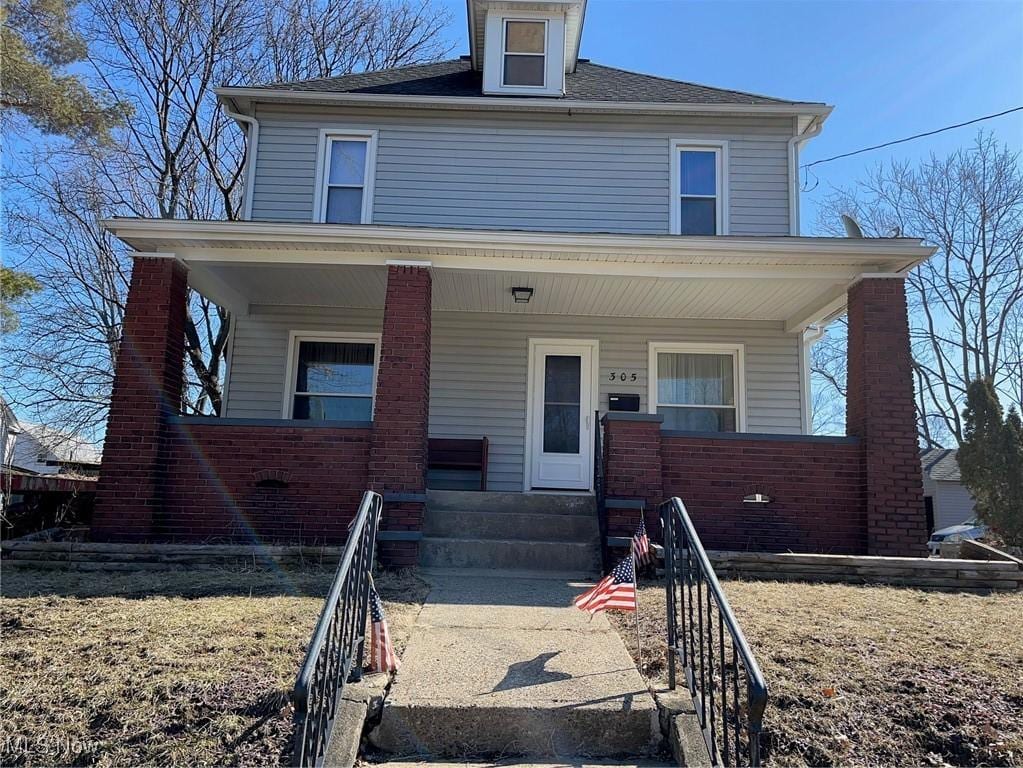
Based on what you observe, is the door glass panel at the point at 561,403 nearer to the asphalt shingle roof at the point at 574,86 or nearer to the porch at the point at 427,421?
the porch at the point at 427,421

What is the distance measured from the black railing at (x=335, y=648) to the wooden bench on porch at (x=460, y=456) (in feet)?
16.1

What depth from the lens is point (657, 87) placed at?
A: 401 inches

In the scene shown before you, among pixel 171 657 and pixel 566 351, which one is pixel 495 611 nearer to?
pixel 171 657

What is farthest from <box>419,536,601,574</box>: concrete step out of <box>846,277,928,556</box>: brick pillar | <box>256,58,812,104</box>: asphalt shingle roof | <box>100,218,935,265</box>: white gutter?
<box>256,58,812,104</box>: asphalt shingle roof

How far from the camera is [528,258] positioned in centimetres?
720

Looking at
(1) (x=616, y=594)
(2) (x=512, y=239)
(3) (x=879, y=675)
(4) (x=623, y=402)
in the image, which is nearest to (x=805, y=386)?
(4) (x=623, y=402)

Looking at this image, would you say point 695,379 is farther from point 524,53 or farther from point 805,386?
point 524,53

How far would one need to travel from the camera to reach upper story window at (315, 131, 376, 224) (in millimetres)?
9375

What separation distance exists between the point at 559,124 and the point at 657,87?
1.78 meters

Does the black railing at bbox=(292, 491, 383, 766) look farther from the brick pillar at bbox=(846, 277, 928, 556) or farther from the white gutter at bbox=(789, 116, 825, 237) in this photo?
the white gutter at bbox=(789, 116, 825, 237)

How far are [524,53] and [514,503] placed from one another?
680cm

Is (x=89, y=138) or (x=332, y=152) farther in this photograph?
(x=89, y=138)

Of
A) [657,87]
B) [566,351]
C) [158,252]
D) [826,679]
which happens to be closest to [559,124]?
[657,87]

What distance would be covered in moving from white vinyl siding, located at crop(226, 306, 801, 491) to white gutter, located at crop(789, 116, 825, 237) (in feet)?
4.71
